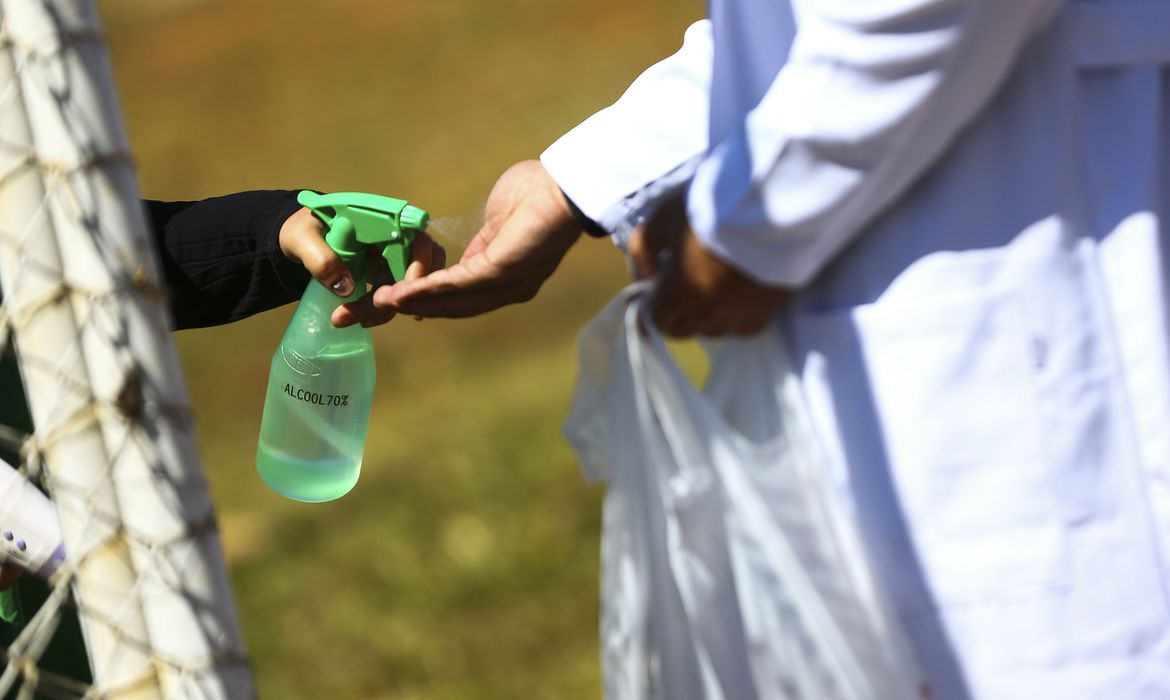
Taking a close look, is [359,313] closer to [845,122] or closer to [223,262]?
[223,262]

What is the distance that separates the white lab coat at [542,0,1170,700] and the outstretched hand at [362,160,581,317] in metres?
0.22

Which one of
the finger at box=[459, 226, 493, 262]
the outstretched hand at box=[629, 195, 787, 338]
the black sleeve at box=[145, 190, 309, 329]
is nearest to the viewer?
the outstretched hand at box=[629, 195, 787, 338]

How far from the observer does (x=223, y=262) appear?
4.99 ft

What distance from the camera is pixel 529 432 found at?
14.8 ft

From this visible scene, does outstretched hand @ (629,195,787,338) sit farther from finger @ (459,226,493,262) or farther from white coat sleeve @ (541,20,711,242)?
finger @ (459,226,493,262)

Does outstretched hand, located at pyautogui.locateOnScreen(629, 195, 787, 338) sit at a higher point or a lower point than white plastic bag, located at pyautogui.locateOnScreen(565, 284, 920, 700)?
higher

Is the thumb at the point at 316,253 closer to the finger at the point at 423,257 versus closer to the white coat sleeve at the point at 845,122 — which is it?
the finger at the point at 423,257

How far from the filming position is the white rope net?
3.10ft

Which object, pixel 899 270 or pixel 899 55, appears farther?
pixel 899 270

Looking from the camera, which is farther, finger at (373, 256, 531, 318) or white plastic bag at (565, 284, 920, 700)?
finger at (373, 256, 531, 318)

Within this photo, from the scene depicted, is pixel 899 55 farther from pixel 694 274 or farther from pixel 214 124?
pixel 214 124

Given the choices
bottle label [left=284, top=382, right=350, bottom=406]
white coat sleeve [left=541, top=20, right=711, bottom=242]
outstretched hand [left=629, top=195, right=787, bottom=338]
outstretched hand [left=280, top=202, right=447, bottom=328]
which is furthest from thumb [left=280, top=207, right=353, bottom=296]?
outstretched hand [left=629, top=195, right=787, bottom=338]

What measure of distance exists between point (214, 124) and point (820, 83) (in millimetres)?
7665

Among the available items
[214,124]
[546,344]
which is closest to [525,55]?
[214,124]
